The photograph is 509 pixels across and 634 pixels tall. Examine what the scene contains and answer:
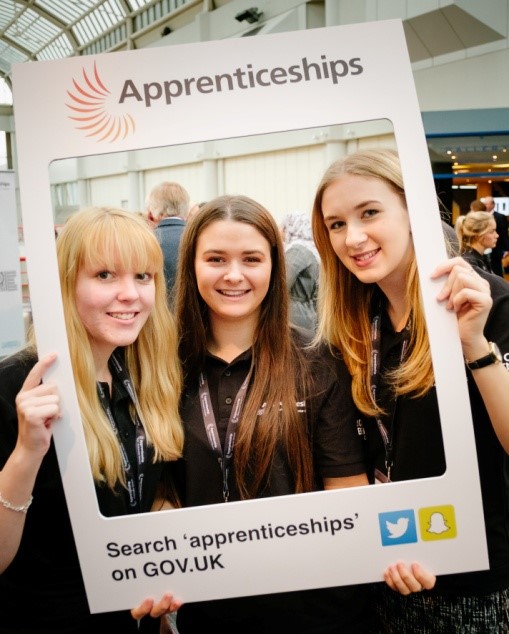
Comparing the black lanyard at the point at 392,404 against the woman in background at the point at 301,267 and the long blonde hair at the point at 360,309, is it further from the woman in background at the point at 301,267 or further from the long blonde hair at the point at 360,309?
the woman in background at the point at 301,267

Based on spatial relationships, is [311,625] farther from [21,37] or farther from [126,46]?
[21,37]

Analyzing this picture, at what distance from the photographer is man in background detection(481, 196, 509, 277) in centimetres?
723

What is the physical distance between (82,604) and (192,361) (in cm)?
62

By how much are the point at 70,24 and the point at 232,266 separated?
20.8 meters

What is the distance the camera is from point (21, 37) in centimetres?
2405

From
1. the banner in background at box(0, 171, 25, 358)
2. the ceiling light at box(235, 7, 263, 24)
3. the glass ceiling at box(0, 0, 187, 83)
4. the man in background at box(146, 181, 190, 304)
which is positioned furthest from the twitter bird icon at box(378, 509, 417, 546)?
the glass ceiling at box(0, 0, 187, 83)

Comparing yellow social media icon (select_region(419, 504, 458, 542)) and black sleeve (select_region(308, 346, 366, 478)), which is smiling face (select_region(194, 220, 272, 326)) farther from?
yellow social media icon (select_region(419, 504, 458, 542))

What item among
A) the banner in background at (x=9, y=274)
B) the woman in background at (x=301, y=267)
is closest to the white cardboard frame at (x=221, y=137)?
the woman in background at (x=301, y=267)

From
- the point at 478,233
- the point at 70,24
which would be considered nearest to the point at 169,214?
the point at 478,233

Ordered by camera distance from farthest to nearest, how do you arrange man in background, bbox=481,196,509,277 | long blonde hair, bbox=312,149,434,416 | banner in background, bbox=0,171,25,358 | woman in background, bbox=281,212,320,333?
man in background, bbox=481,196,509,277 → banner in background, bbox=0,171,25,358 → woman in background, bbox=281,212,320,333 → long blonde hair, bbox=312,149,434,416

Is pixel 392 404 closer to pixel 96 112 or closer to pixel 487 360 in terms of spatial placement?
pixel 487 360

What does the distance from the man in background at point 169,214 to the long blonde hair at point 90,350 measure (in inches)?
5.4

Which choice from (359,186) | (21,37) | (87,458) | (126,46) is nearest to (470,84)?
(359,186)

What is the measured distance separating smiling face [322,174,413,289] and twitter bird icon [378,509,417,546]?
1.70 ft
